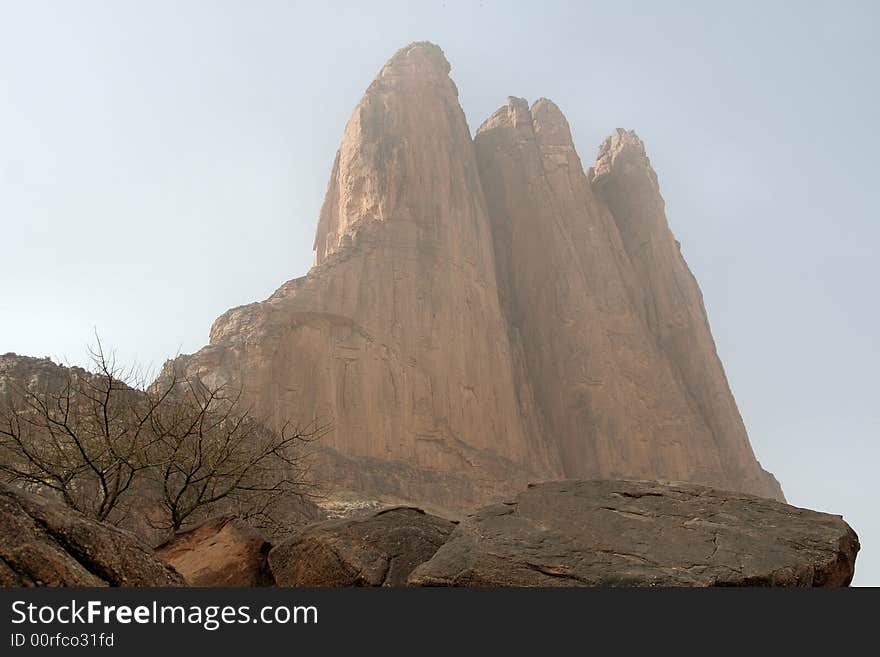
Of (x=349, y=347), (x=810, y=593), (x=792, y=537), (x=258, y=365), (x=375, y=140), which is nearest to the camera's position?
(x=810, y=593)

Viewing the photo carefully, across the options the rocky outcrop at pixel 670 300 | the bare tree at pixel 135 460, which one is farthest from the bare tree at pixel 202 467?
the rocky outcrop at pixel 670 300

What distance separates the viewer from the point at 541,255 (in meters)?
50.5

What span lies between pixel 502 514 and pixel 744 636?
3.98 m

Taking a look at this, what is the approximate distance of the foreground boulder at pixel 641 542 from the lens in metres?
7.48

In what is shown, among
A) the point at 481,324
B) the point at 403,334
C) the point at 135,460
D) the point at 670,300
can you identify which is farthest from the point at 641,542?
the point at 670,300

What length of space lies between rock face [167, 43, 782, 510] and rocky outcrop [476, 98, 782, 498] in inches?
5.0

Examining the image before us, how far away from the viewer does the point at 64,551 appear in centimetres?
588

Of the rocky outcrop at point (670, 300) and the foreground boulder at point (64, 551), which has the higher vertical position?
the rocky outcrop at point (670, 300)

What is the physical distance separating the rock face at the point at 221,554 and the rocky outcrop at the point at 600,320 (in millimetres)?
35113

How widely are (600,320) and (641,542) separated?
40.5 meters

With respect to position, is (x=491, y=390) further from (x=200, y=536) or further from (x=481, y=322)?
(x=200, y=536)

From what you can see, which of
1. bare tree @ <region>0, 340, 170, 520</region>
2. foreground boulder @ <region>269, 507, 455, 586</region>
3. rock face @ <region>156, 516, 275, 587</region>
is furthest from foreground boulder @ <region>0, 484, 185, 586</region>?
bare tree @ <region>0, 340, 170, 520</region>

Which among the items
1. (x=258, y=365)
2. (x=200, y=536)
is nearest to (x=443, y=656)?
(x=200, y=536)

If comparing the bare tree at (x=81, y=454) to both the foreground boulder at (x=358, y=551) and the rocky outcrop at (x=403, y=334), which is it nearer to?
the foreground boulder at (x=358, y=551)
